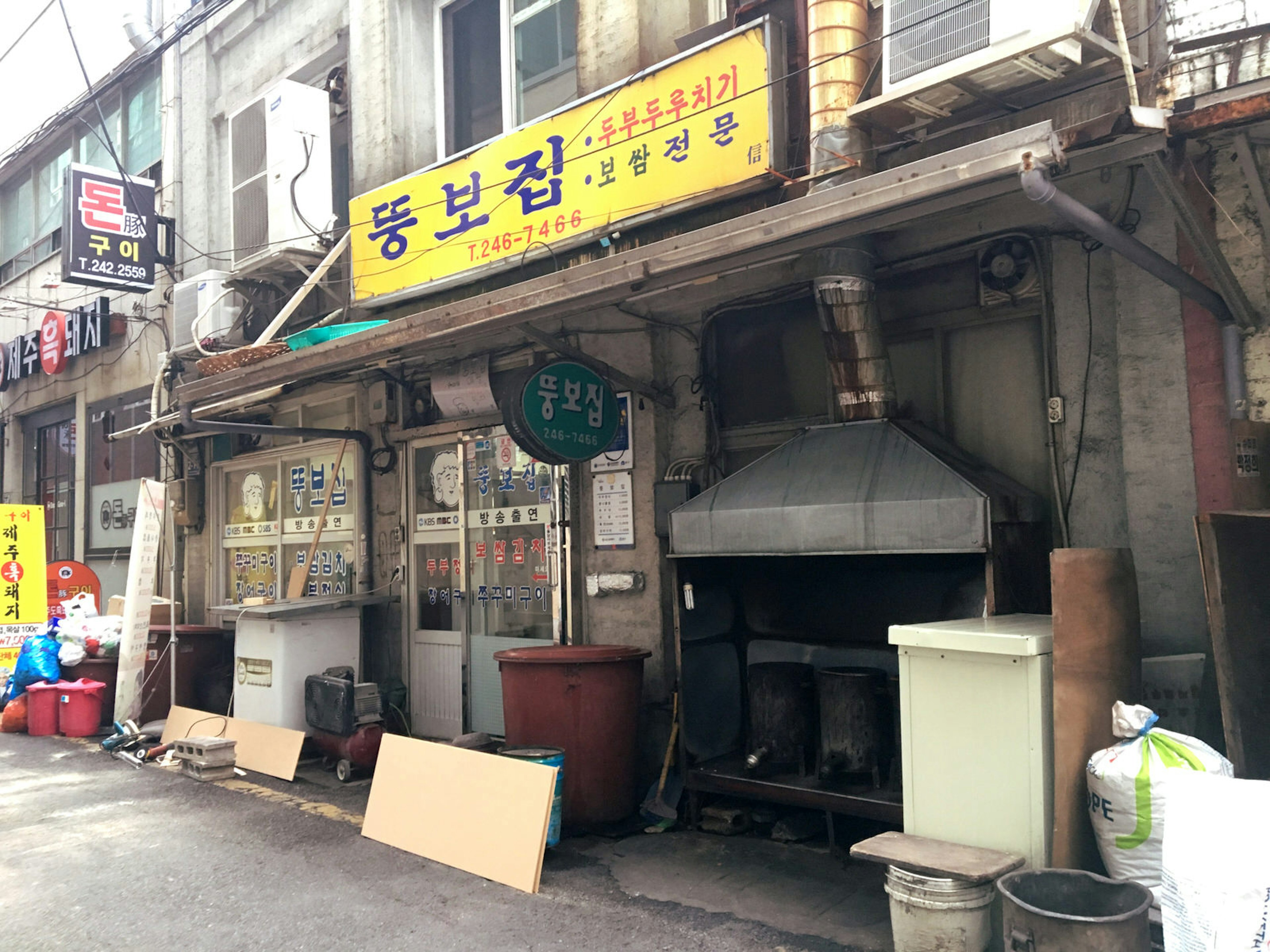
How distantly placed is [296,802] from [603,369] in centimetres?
398

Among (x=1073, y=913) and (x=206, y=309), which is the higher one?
(x=206, y=309)

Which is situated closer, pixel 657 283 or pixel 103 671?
pixel 657 283

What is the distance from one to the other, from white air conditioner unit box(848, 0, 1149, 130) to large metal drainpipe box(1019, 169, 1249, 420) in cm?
78

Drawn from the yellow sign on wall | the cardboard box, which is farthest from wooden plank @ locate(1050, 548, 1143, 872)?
the yellow sign on wall

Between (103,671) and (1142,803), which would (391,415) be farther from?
(1142,803)

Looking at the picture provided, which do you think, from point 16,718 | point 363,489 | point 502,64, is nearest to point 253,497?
point 363,489

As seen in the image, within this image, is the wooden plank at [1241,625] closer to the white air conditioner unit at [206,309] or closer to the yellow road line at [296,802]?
the yellow road line at [296,802]

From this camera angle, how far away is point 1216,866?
3.20 metres

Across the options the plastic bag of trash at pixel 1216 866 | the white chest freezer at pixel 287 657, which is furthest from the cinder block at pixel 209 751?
the plastic bag of trash at pixel 1216 866

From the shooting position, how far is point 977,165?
396cm

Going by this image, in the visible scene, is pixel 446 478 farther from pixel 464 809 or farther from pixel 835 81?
pixel 835 81

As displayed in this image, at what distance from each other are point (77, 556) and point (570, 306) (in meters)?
12.8

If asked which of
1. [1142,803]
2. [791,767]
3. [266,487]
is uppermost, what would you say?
[266,487]

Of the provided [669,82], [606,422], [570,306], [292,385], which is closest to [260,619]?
[292,385]
